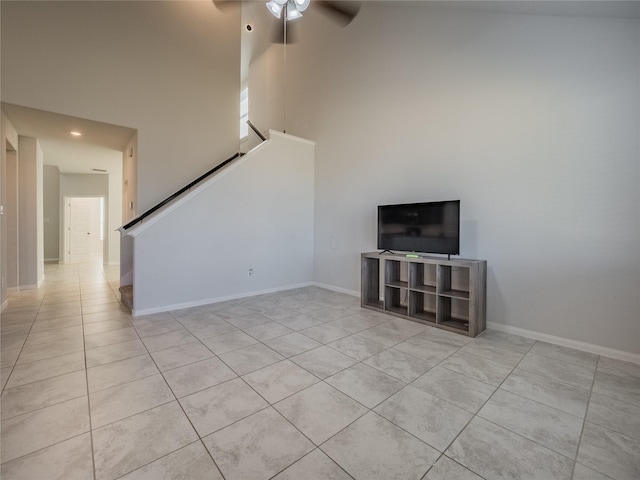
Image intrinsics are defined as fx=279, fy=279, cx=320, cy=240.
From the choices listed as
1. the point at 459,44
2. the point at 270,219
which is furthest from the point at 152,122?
the point at 459,44

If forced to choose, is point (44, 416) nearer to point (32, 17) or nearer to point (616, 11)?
point (32, 17)

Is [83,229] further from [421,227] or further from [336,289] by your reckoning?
[421,227]

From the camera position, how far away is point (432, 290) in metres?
3.28

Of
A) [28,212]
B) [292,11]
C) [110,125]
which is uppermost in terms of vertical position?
[292,11]

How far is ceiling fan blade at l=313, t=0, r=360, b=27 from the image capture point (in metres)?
3.74

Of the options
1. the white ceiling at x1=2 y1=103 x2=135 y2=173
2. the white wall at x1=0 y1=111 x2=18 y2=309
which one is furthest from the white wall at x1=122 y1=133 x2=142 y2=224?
the white wall at x1=0 y1=111 x2=18 y2=309

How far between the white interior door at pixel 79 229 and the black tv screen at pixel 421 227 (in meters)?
10.1

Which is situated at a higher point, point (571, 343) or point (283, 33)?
point (283, 33)

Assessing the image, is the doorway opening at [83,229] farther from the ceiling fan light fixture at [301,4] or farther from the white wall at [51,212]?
the ceiling fan light fixture at [301,4]

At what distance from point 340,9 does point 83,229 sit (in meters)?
10.1

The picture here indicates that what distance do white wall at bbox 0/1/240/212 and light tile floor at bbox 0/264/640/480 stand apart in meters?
2.89

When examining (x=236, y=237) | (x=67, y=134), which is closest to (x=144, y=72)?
(x=67, y=134)

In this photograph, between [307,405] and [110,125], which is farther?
[110,125]

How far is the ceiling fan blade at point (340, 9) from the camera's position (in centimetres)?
374
